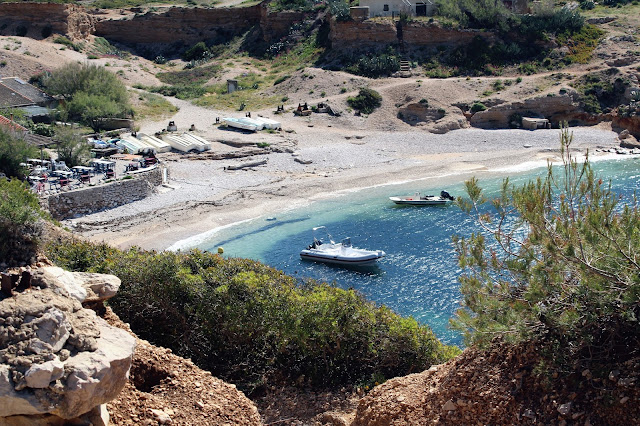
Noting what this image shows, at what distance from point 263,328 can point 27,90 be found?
52.4 metres

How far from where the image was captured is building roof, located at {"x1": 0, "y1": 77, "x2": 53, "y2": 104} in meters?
58.9

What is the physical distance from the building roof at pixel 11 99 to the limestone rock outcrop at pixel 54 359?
52.5m

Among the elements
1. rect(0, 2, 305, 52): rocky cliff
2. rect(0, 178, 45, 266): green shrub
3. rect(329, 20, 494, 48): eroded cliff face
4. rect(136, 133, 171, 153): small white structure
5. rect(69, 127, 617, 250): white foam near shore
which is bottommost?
rect(69, 127, 617, 250): white foam near shore

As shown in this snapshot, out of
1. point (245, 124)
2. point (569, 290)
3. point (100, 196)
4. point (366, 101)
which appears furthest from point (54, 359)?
point (366, 101)

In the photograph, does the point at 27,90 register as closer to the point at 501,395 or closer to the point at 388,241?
the point at 388,241

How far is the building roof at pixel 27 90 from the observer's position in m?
58.9

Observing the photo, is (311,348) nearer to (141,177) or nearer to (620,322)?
(620,322)

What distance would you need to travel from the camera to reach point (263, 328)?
15688 mm

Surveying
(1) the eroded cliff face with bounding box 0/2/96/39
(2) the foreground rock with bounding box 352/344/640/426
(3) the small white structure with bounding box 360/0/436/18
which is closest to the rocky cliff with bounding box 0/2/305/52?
(1) the eroded cliff face with bounding box 0/2/96/39

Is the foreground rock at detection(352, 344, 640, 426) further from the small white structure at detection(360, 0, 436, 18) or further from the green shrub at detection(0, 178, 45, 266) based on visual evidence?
the small white structure at detection(360, 0, 436, 18)

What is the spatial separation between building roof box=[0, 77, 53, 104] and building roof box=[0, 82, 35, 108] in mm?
465

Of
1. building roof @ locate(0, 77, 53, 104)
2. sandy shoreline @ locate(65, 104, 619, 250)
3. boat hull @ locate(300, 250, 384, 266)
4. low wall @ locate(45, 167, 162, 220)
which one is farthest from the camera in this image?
building roof @ locate(0, 77, 53, 104)

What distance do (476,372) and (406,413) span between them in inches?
53.2

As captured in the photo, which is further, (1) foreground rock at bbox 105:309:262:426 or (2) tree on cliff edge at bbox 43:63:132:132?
(2) tree on cliff edge at bbox 43:63:132:132
